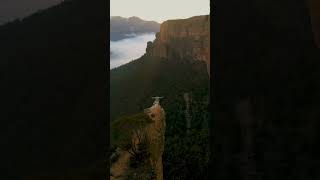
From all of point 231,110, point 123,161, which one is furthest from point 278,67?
point 123,161

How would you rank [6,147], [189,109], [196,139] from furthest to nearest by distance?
[189,109], [196,139], [6,147]

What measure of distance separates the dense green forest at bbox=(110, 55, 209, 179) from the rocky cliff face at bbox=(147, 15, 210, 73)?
1648mm

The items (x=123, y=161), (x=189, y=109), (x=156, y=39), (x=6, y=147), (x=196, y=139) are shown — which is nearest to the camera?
(x=6, y=147)

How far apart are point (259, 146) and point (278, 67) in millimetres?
686

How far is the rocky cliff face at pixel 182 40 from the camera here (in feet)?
130

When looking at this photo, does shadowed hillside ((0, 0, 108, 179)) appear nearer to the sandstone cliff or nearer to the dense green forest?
the sandstone cliff

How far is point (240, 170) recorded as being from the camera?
4172 mm

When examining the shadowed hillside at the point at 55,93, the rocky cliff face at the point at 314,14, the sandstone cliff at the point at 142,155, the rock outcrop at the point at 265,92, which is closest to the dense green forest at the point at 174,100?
the sandstone cliff at the point at 142,155

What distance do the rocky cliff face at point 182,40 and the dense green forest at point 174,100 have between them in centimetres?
165

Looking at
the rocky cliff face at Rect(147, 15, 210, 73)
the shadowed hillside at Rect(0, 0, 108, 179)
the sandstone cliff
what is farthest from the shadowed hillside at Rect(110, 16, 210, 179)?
the shadowed hillside at Rect(0, 0, 108, 179)

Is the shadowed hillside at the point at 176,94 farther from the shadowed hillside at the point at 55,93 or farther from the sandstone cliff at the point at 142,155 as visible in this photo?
the shadowed hillside at the point at 55,93

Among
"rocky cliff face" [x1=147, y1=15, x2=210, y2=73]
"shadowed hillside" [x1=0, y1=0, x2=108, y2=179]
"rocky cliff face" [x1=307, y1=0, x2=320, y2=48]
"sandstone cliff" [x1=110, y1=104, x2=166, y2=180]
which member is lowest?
"sandstone cliff" [x1=110, y1=104, x2=166, y2=180]

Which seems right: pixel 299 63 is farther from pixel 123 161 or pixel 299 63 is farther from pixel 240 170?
pixel 123 161

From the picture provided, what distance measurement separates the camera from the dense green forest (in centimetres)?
2017
